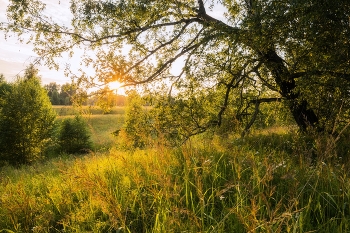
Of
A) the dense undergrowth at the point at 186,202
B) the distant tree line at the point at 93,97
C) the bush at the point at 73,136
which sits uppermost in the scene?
the distant tree line at the point at 93,97

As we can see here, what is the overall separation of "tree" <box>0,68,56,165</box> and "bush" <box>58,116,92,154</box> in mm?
6006

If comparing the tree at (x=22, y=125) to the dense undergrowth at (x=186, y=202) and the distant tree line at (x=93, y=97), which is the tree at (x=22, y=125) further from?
the dense undergrowth at (x=186, y=202)

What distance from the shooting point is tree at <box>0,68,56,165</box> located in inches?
951

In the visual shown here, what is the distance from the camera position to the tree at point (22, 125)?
24156mm

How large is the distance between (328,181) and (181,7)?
769 centimetres

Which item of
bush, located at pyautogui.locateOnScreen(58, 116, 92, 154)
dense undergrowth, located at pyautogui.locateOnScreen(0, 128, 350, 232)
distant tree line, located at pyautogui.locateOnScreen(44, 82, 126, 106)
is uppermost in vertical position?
distant tree line, located at pyautogui.locateOnScreen(44, 82, 126, 106)

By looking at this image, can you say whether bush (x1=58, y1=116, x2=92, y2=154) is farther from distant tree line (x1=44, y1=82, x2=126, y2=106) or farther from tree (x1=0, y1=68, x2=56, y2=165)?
distant tree line (x1=44, y1=82, x2=126, y2=106)

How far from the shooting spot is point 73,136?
32.2 metres

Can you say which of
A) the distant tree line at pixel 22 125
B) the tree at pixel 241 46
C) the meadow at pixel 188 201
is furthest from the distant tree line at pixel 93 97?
the distant tree line at pixel 22 125

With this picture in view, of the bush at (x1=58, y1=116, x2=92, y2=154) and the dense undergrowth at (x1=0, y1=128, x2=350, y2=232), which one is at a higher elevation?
the dense undergrowth at (x1=0, y1=128, x2=350, y2=232)

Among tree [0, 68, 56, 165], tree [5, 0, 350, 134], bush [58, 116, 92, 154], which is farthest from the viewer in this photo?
bush [58, 116, 92, 154]

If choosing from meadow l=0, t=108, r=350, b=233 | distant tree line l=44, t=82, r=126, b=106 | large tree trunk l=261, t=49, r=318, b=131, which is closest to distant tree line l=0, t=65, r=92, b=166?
distant tree line l=44, t=82, r=126, b=106

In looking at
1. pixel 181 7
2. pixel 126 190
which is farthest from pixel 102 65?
pixel 126 190

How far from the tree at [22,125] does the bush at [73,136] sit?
6.01 metres
